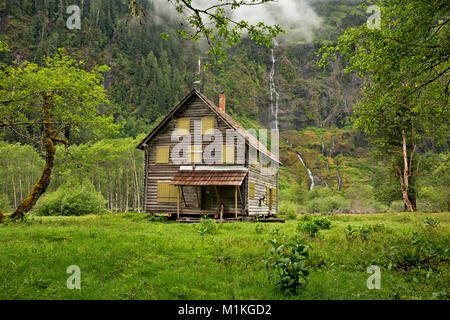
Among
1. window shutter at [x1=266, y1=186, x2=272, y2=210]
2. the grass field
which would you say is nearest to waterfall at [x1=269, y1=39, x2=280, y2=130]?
window shutter at [x1=266, y1=186, x2=272, y2=210]

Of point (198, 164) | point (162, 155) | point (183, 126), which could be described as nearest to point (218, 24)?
point (198, 164)

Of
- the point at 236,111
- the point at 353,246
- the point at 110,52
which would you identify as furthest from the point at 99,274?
the point at 110,52

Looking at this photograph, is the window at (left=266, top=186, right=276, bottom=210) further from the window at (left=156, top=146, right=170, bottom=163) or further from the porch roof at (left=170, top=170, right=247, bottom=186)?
the window at (left=156, top=146, right=170, bottom=163)

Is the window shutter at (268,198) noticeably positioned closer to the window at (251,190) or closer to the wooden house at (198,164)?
the wooden house at (198,164)

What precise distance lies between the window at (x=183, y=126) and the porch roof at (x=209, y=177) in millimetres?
3316

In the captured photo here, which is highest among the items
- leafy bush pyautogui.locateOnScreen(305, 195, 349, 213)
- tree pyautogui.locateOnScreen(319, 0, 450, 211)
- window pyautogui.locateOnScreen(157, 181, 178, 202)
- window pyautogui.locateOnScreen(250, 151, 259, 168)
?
tree pyautogui.locateOnScreen(319, 0, 450, 211)

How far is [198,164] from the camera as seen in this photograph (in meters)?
23.5

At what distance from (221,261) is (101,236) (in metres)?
5.33

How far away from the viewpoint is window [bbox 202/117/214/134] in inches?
931

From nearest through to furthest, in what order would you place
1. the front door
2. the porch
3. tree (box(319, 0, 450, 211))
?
1. tree (box(319, 0, 450, 211))
2. the porch
3. the front door

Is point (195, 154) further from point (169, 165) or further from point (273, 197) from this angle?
point (273, 197)

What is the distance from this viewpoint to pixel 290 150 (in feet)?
374

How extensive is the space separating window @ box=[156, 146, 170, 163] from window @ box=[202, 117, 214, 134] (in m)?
3.58

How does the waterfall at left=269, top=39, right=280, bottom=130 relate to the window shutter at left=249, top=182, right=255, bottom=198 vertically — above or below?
above
